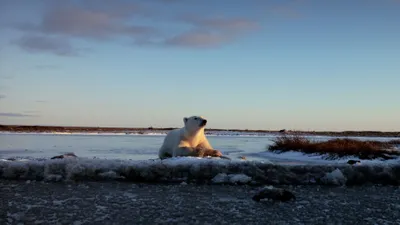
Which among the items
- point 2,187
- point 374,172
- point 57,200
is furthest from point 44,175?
point 374,172

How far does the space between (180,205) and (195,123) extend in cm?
662

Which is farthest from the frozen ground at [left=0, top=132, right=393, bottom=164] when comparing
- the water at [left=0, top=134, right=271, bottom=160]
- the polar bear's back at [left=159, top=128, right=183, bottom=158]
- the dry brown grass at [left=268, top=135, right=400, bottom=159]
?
the dry brown grass at [left=268, top=135, right=400, bottom=159]

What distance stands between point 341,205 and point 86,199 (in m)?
3.41

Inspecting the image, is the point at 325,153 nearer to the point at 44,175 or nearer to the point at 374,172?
the point at 374,172

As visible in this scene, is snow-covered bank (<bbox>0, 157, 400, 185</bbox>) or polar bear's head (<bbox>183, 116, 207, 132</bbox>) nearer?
snow-covered bank (<bbox>0, 157, 400, 185</bbox>)

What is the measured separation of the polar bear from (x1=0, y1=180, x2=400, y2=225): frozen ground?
13.5 ft

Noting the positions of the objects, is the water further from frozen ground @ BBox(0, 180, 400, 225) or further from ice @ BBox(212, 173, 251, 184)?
frozen ground @ BBox(0, 180, 400, 225)

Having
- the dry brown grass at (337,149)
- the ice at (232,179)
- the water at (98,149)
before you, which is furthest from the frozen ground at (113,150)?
the ice at (232,179)

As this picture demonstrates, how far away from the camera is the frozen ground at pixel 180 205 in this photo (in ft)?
15.2

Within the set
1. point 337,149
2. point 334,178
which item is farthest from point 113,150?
point 334,178

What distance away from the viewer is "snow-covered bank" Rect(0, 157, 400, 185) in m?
7.75

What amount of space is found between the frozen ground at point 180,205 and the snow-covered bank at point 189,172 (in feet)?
1.72

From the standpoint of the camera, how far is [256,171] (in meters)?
7.97

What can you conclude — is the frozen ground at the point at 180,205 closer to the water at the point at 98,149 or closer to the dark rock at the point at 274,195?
the dark rock at the point at 274,195
